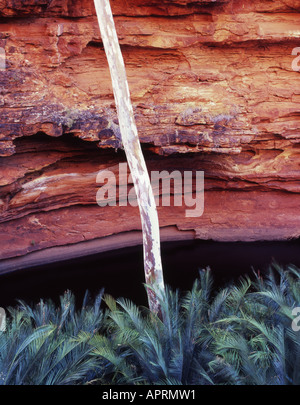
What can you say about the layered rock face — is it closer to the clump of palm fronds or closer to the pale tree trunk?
the pale tree trunk

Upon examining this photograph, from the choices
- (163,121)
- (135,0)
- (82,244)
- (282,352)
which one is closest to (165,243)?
(82,244)

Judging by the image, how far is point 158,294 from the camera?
4609 mm

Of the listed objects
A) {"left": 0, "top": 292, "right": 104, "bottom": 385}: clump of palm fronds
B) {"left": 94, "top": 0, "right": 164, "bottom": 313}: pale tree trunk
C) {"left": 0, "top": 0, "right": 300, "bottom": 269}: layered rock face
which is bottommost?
{"left": 0, "top": 292, "right": 104, "bottom": 385}: clump of palm fronds

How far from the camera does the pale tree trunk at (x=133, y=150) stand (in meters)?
Answer: 4.66

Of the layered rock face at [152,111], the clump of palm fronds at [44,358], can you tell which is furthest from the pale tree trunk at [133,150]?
the layered rock face at [152,111]

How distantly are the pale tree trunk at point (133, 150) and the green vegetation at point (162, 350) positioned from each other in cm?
58

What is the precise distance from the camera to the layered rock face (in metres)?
6.38

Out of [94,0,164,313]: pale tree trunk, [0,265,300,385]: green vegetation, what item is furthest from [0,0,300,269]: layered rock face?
[0,265,300,385]: green vegetation

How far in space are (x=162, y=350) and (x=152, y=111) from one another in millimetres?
4531

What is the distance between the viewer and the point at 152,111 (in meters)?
7.19

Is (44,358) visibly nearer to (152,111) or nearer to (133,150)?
(133,150)

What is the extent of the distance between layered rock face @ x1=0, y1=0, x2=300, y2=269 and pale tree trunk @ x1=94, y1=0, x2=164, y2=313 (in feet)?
6.32

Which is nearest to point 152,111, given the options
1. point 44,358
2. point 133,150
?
point 133,150
